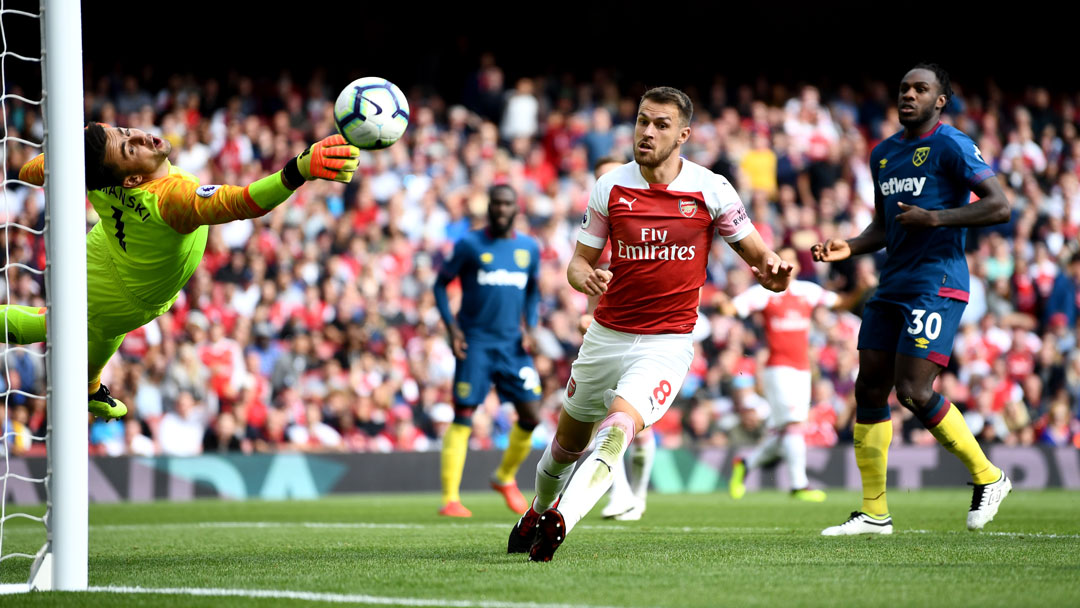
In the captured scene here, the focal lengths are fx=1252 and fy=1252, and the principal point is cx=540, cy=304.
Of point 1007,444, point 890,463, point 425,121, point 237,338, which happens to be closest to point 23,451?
point 237,338

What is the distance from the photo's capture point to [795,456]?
508 inches

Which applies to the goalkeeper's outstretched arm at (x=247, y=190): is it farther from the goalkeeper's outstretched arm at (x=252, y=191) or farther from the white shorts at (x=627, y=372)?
the white shorts at (x=627, y=372)

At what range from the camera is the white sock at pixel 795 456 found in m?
12.9

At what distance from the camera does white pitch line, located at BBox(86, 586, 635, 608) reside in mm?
4527

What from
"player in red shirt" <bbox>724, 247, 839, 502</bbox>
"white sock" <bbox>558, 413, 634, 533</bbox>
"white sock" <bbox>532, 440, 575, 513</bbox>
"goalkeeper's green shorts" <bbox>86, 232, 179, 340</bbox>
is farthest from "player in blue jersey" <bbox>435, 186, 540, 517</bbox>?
"white sock" <bbox>558, 413, 634, 533</bbox>

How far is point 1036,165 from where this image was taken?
20.9 metres

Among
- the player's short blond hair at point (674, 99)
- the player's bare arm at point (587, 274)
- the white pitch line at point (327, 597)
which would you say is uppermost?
the player's short blond hair at point (674, 99)

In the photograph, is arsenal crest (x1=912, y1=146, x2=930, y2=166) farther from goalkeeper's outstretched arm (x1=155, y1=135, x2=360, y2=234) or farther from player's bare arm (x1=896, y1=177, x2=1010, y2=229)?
goalkeeper's outstretched arm (x1=155, y1=135, x2=360, y2=234)

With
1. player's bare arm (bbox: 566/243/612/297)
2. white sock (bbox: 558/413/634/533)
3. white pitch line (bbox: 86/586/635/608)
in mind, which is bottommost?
white pitch line (bbox: 86/586/635/608)

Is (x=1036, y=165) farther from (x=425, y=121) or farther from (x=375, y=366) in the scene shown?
(x=375, y=366)

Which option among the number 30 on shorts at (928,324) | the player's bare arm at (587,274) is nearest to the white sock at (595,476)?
the player's bare arm at (587,274)

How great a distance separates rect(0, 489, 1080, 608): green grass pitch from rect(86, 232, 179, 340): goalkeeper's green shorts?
1.35 m

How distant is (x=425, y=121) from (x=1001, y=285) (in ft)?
30.3

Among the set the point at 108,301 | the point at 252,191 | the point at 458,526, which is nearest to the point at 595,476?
the point at 252,191
